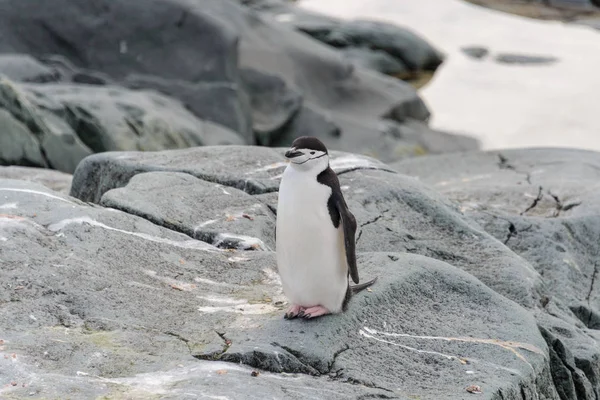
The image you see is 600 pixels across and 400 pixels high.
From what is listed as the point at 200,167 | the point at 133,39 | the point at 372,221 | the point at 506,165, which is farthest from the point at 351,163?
the point at 133,39

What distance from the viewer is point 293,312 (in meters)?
4.50

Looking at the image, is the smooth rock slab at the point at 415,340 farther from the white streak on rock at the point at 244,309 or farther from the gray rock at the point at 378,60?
the gray rock at the point at 378,60

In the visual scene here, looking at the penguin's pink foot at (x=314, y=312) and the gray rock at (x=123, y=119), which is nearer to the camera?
the penguin's pink foot at (x=314, y=312)

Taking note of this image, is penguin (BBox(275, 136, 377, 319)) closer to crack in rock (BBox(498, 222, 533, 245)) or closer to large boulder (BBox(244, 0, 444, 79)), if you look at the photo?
crack in rock (BBox(498, 222, 533, 245))

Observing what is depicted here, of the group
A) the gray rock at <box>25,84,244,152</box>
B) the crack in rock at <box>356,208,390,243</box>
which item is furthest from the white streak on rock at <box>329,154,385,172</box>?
the gray rock at <box>25,84,244,152</box>

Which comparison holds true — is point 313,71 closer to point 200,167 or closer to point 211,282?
point 200,167

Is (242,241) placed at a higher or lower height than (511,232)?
higher

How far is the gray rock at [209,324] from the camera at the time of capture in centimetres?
399

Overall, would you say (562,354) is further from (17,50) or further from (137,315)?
(17,50)

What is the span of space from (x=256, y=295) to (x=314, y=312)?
51 cm

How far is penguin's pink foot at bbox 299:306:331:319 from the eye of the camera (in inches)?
176

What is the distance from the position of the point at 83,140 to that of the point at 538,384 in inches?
272

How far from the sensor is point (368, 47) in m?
18.8

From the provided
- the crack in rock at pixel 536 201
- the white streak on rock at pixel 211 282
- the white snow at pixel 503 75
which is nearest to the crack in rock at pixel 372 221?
the white streak on rock at pixel 211 282
